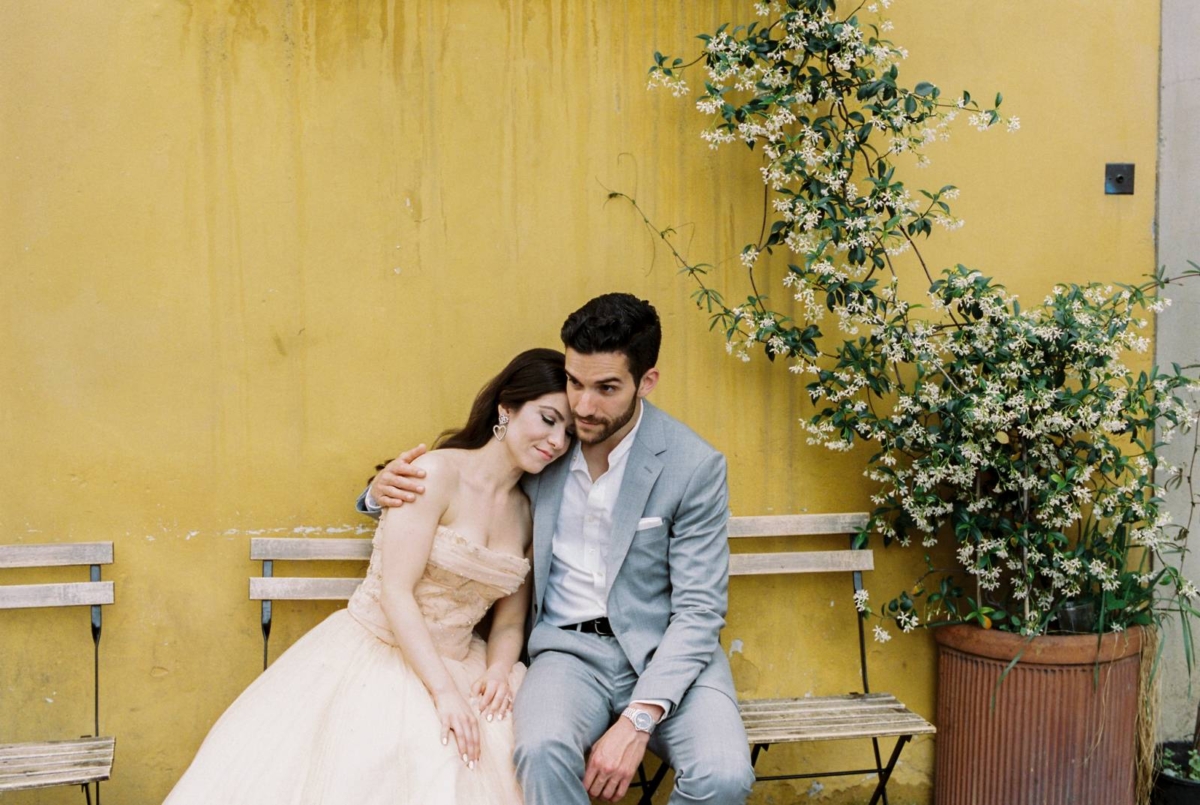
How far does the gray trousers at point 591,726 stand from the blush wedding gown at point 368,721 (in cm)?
11

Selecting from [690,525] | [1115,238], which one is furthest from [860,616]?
[1115,238]

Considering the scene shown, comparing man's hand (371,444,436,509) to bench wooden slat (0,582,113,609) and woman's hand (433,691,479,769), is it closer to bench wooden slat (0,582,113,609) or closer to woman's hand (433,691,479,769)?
woman's hand (433,691,479,769)

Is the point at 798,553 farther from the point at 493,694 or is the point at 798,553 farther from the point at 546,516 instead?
the point at 493,694

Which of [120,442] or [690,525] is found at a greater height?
[120,442]

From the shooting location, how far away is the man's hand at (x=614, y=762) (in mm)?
3195

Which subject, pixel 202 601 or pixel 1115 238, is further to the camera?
pixel 1115 238

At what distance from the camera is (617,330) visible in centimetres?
336

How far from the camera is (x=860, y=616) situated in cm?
439

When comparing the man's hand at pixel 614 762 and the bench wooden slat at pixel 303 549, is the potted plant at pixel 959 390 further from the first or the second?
the bench wooden slat at pixel 303 549

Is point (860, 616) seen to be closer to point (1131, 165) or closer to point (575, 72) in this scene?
point (1131, 165)

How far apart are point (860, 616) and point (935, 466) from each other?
0.74 metres

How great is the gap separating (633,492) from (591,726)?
0.75 meters

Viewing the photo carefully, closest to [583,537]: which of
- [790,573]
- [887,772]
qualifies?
[790,573]

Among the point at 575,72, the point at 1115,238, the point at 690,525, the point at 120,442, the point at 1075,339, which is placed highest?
the point at 575,72
